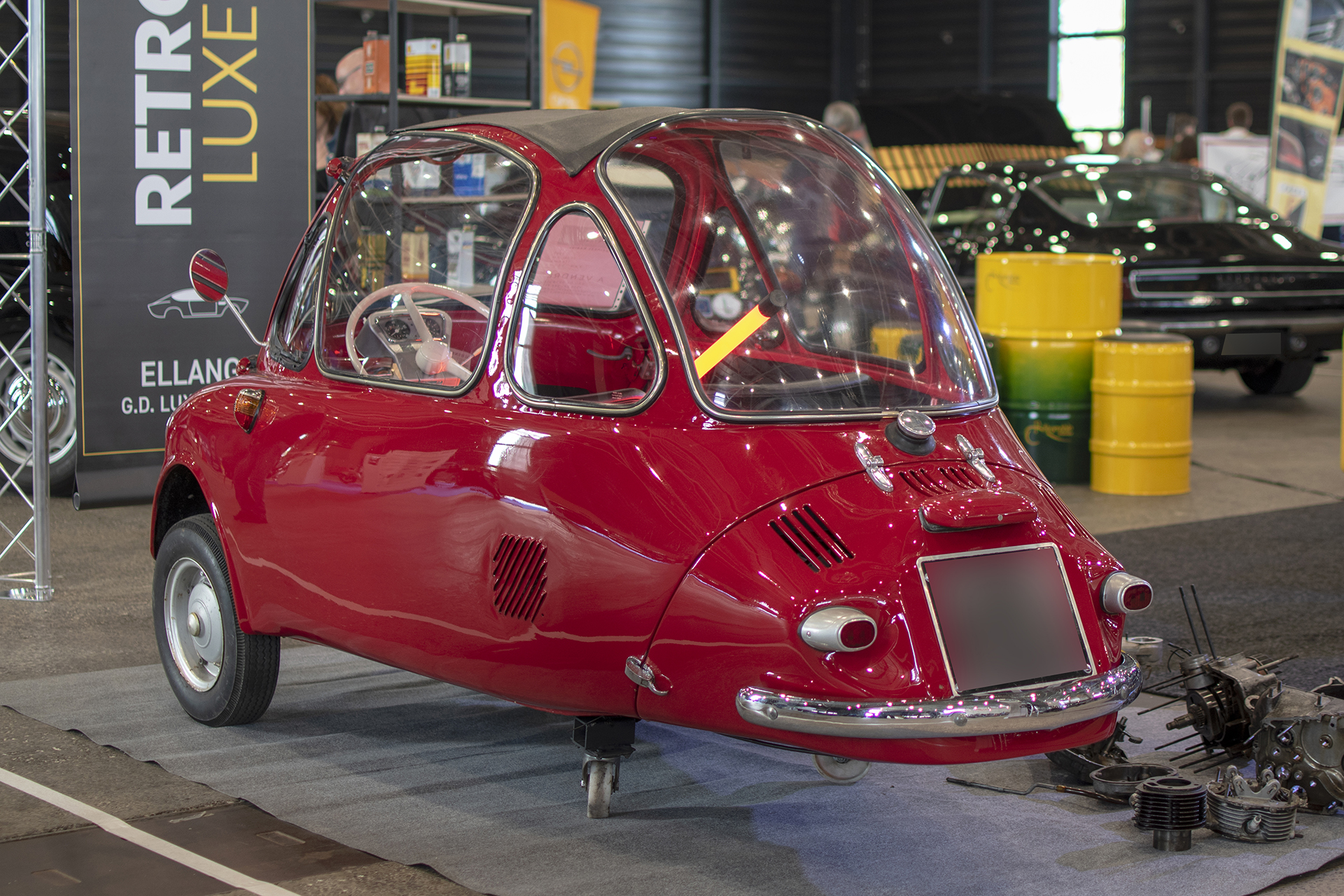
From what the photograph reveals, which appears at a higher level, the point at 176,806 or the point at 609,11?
the point at 609,11

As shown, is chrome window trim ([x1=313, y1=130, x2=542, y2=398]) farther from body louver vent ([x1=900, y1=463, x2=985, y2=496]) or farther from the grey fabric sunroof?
body louver vent ([x1=900, y1=463, x2=985, y2=496])

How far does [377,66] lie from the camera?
940cm

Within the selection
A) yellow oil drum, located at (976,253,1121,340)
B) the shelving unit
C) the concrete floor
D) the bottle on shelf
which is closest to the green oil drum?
yellow oil drum, located at (976,253,1121,340)

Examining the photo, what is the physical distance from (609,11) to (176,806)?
18.2m

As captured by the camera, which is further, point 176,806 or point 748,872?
point 176,806

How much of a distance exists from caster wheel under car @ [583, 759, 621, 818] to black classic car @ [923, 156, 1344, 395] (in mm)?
7651

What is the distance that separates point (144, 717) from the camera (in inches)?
181

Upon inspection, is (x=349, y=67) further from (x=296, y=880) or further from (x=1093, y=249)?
(x=296, y=880)

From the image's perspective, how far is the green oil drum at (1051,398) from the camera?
27.9 feet

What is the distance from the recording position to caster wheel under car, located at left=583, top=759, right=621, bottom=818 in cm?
370

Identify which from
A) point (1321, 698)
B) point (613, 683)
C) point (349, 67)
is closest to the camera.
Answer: point (613, 683)

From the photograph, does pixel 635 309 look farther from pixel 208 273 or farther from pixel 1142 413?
pixel 1142 413

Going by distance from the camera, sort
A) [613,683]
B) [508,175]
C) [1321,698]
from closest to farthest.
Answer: [613,683] < [1321,698] < [508,175]

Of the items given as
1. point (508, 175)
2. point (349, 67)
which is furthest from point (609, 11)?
point (508, 175)
